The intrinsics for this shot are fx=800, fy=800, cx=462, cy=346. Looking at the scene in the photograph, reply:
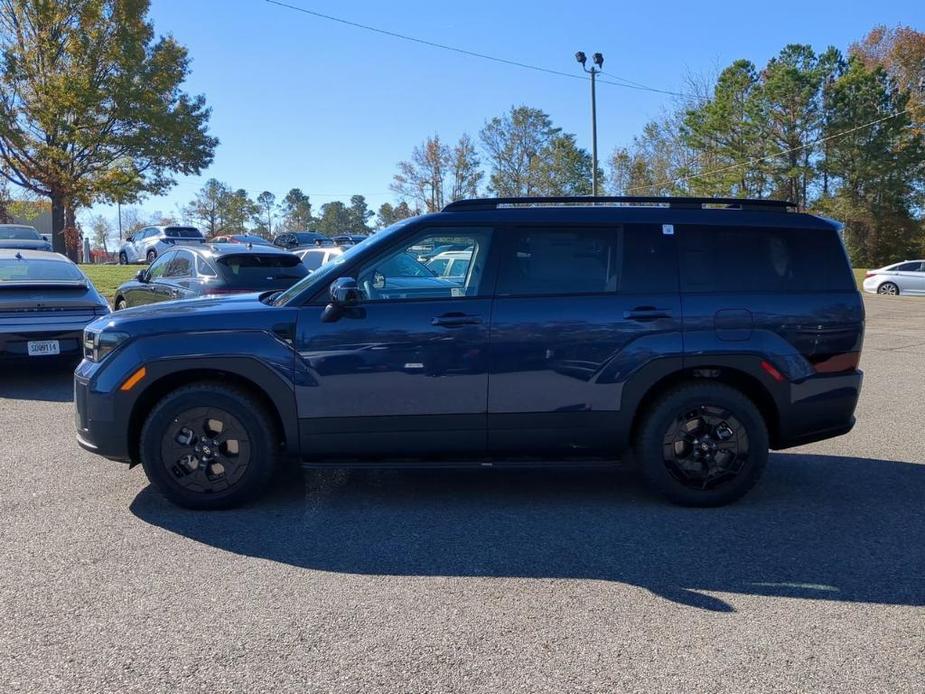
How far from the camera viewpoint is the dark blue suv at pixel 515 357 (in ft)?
15.9

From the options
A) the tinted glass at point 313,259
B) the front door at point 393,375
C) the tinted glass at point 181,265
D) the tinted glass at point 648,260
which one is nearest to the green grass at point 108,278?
the tinted glass at point 313,259

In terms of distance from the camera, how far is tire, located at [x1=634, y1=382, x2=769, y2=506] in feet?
16.4

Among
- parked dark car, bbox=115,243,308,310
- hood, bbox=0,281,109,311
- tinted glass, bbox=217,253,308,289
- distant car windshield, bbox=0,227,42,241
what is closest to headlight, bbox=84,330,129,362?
hood, bbox=0,281,109,311

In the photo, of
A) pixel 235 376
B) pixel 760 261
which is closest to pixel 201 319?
pixel 235 376

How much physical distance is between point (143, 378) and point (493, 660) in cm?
285

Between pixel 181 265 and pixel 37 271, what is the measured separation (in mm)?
1763

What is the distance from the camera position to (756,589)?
12.7ft

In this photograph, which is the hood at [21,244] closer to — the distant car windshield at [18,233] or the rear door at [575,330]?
the distant car windshield at [18,233]

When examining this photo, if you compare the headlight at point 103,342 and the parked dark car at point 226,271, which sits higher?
the parked dark car at point 226,271

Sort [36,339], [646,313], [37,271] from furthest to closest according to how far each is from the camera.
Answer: [37,271]
[36,339]
[646,313]

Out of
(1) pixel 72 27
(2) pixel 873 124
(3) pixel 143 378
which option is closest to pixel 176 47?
(1) pixel 72 27

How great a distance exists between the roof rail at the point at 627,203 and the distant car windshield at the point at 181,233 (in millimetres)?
30716

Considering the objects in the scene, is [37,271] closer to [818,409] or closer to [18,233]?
[818,409]

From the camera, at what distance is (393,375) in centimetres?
484
